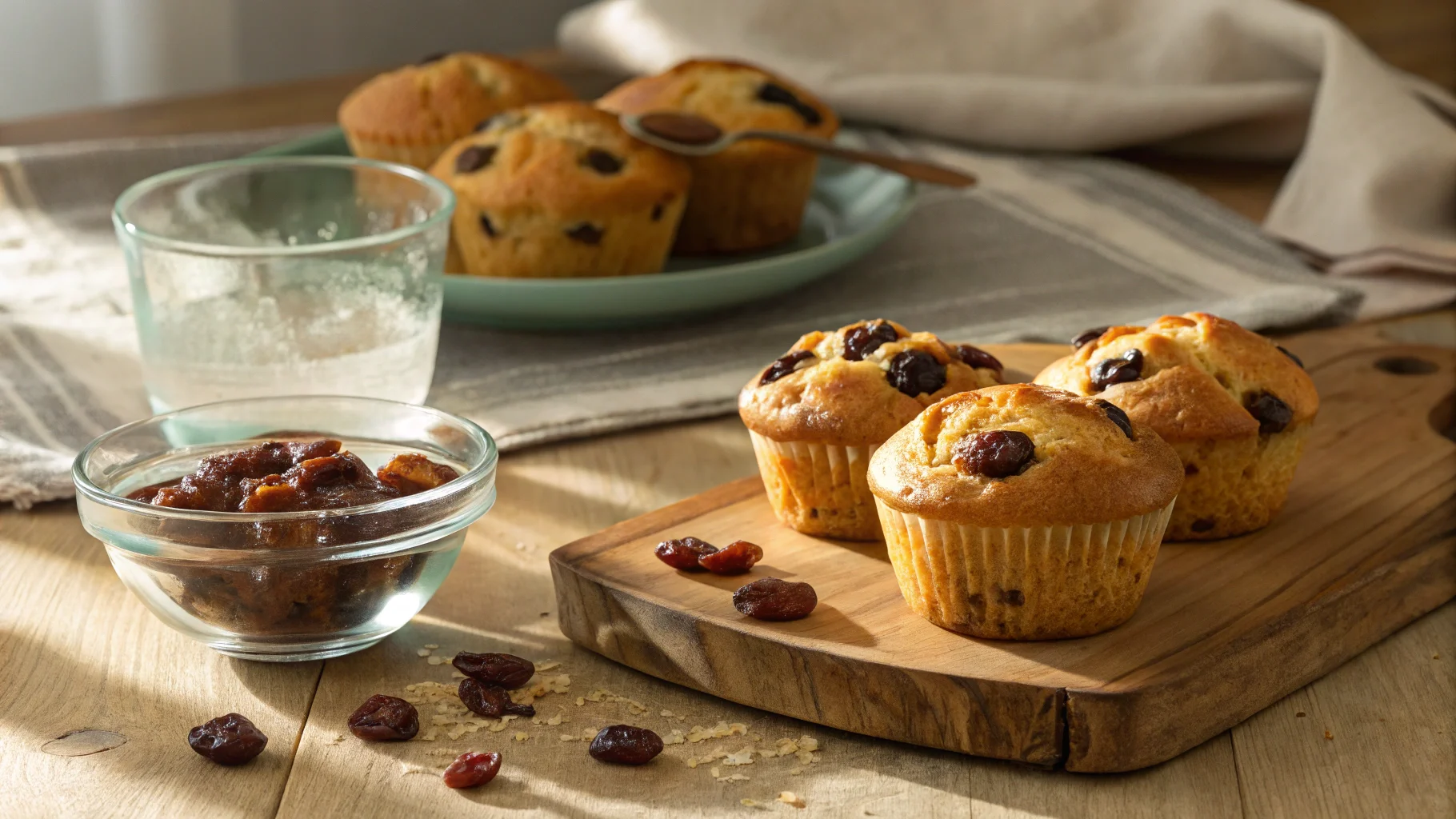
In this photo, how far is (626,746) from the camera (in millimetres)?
1474

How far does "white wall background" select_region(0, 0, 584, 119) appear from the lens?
4.54 m

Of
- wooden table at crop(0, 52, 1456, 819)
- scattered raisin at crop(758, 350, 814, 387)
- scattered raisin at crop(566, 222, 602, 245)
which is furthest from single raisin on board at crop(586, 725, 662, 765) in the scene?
scattered raisin at crop(566, 222, 602, 245)

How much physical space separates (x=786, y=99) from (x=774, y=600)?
1.57 metres

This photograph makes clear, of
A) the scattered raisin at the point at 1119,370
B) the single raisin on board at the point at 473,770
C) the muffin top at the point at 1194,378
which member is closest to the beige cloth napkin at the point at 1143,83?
the muffin top at the point at 1194,378

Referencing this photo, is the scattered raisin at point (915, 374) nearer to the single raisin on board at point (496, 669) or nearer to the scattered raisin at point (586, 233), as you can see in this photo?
the single raisin on board at point (496, 669)

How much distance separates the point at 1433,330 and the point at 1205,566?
1299 millimetres

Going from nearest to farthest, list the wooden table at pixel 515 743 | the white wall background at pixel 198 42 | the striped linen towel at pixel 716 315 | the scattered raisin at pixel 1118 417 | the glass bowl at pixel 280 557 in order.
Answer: the wooden table at pixel 515 743 < the glass bowl at pixel 280 557 < the scattered raisin at pixel 1118 417 < the striped linen towel at pixel 716 315 < the white wall background at pixel 198 42

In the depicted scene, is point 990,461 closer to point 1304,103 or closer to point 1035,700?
point 1035,700

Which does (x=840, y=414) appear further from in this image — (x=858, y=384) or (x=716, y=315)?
(x=716, y=315)

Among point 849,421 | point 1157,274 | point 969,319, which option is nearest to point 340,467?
point 849,421

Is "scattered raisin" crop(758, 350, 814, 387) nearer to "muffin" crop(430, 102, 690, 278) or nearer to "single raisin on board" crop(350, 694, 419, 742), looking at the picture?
"single raisin on board" crop(350, 694, 419, 742)

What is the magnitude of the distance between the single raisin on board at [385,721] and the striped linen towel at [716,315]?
76cm

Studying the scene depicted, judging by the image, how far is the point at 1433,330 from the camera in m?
2.80

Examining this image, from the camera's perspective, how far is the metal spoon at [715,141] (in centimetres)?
273
